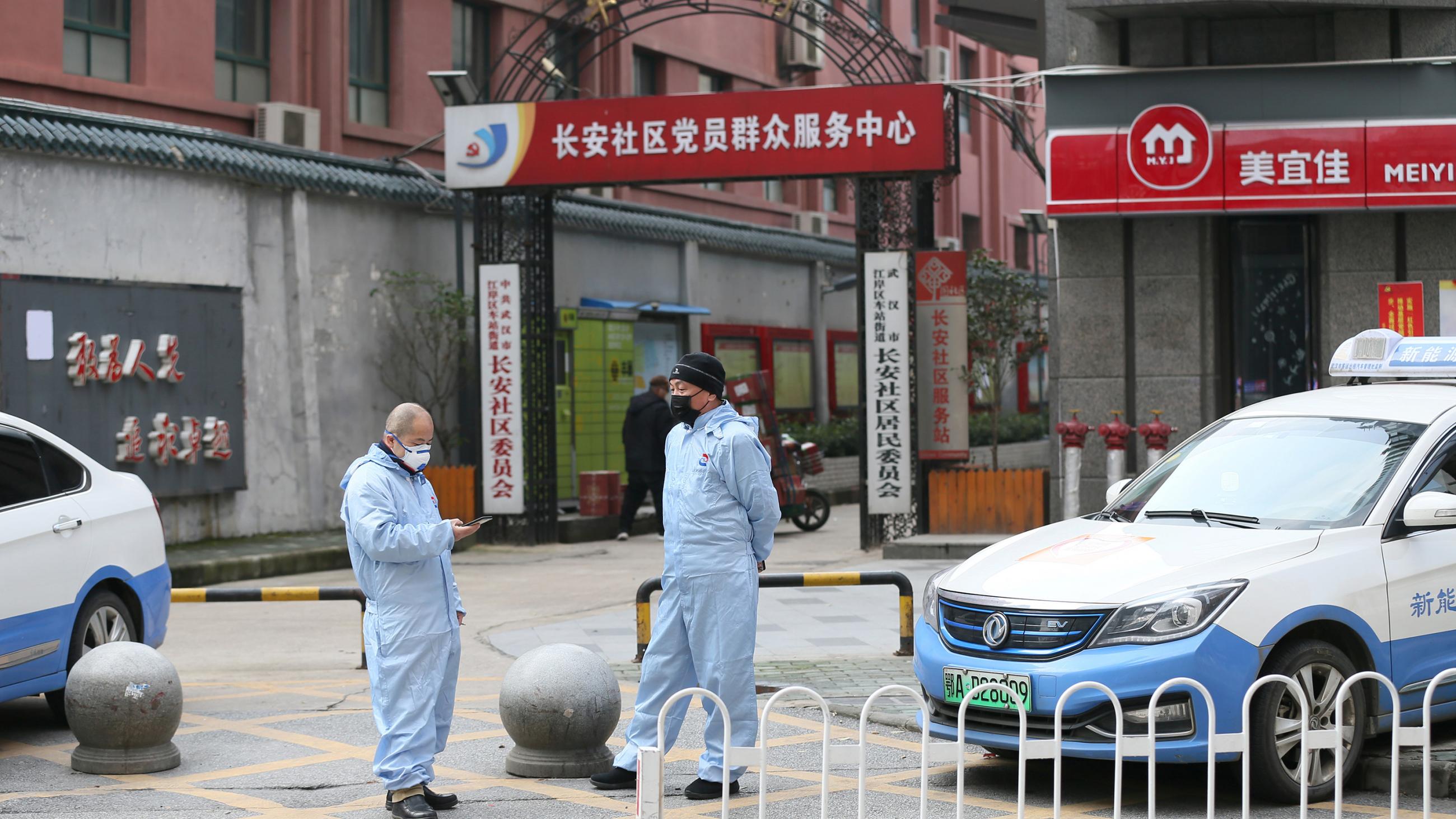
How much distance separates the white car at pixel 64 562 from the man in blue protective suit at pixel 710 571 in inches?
120

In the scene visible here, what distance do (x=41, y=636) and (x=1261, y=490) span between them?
5712 millimetres

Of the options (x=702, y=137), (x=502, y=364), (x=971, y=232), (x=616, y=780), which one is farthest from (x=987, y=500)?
(x=971, y=232)

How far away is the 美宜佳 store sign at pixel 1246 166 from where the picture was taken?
1449 cm

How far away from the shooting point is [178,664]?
11125 mm

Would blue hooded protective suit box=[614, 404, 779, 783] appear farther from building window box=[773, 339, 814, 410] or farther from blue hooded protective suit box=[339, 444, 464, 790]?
building window box=[773, 339, 814, 410]

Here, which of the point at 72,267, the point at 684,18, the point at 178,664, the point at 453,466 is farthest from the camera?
the point at 684,18

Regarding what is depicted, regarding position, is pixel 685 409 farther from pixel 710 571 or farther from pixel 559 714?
pixel 559 714

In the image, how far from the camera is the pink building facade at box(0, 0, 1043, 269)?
17.8 meters

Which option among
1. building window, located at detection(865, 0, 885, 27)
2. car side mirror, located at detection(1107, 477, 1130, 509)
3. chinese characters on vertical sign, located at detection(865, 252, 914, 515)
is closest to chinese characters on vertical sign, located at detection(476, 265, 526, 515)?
chinese characters on vertical sign, located at detection(865, 252, 914, 515)

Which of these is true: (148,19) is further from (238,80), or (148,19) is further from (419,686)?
(419,686)

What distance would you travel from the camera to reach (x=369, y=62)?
2191 centimetres

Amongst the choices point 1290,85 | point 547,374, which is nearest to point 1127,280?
point 1290,85

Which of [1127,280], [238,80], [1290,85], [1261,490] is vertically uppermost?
[238,80]

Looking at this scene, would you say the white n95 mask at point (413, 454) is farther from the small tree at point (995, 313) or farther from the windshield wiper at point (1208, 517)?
the small tree at point (995, 313)
